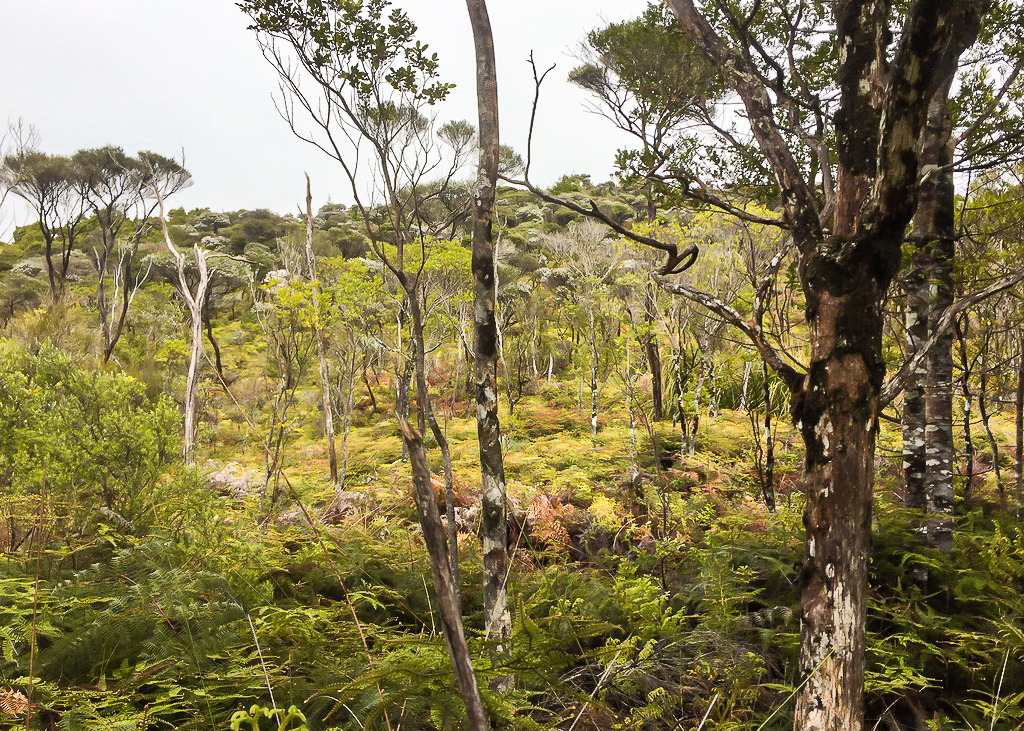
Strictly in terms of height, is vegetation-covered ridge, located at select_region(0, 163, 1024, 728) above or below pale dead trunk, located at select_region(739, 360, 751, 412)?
below

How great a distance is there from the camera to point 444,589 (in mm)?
838

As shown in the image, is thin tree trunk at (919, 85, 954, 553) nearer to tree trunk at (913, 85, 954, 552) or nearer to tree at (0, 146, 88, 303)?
tree trunk at (913, 85, 954, 552)

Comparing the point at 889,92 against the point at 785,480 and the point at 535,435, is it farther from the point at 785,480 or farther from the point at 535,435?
the point at 535,435

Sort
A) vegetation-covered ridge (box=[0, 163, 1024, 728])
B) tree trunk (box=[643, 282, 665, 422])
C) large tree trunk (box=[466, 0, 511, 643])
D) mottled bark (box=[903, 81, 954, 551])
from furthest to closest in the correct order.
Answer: tree trunk (box=[643, 282, 665, 422]), mottled bark (box=[903, 81, 954, 551]), large tree trunk (box=[466, 0, 511, 643]), vegetation-covered ridge (box=[0, 163, 1024, 728])

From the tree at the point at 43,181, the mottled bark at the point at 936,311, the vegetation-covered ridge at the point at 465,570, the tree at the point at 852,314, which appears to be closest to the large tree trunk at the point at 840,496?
the tree at the point at 852,314

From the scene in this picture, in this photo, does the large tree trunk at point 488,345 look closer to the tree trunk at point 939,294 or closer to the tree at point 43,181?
the tree trunk at point 939,294

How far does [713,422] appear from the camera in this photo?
1210 centimetres

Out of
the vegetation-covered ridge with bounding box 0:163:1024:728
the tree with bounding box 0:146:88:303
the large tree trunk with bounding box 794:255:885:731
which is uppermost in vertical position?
the tree with bounding box 0:146:88:303

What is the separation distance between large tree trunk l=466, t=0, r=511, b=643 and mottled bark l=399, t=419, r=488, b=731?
92.7 inches

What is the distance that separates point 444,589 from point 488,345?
107 inches

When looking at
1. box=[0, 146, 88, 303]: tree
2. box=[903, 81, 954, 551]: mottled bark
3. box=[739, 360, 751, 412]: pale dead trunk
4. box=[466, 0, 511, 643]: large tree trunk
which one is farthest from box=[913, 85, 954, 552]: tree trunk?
box=[0, 146, 88, 303]: tree

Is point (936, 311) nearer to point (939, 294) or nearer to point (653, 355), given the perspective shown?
point (939, 294)

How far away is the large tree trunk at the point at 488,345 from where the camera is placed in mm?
3309

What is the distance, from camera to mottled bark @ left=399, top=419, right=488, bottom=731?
85 centimetres
